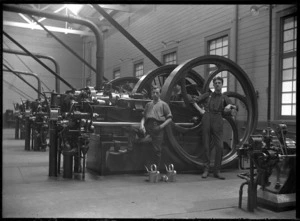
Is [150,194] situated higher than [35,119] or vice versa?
[35,119]

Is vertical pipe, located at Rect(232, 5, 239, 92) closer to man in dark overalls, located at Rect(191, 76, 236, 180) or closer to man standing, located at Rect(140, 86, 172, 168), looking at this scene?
man in dark overalls, located at Rect(191, 76, 236, 180)

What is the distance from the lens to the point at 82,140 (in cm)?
472

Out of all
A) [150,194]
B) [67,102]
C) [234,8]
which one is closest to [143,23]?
[234,8]

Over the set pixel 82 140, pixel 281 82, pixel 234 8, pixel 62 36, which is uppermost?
pixel 62 36

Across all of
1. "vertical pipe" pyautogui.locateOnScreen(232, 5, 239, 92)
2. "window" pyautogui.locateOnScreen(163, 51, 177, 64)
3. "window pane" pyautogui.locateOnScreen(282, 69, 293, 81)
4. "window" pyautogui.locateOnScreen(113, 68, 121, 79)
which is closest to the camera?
"window pane" pyautogui.locateOnScreen(282, 69, 293, 81)

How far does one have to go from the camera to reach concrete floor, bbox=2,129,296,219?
3.15 m

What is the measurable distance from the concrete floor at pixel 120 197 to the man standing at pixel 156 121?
56 cm

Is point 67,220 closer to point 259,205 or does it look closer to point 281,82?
point 259,205

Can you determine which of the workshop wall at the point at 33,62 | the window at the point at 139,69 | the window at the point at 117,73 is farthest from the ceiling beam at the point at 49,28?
the window at the point at 139,69

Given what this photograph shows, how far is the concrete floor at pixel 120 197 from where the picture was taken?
3.15 meters

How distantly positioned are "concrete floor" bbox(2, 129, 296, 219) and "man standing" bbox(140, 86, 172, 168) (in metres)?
0.56

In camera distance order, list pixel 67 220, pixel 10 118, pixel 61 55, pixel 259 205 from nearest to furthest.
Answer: pixel 67 220 < pixel 259 205 < pixel 10 118 < pixel 61 55

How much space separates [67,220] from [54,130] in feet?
8.14

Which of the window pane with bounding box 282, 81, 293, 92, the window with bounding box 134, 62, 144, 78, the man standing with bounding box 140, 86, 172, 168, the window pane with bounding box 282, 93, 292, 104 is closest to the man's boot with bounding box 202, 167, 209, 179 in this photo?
the man standing with bounding box 140, 86, 172, 168
